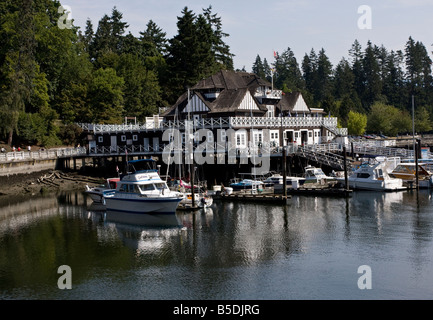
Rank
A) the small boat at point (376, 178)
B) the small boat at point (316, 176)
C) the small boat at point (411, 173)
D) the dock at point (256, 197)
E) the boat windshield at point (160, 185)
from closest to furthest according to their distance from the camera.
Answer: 1. the boat windshield at point (160, 185)
2. the dock at point (256, 197)
3. the small boat at point (376, 178)
4. the small boat at point (411, 173)
5. the small boat at point (316, 176)

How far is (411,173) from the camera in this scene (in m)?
60.6

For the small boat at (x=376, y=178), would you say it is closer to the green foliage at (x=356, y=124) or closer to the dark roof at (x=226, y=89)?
the dark roof at (x=226, y=89)

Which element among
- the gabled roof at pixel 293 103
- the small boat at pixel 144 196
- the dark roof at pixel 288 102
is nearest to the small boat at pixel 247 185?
the small boat at pixel 144 196

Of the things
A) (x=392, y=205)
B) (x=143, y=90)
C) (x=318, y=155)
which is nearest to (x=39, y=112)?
(x=143, y=90)

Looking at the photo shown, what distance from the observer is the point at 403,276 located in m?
29.2

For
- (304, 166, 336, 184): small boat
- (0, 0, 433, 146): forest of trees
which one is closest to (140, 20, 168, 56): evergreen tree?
(0, 0, 433, 146): forest of trees

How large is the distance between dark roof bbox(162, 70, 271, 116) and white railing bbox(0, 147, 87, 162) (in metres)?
14.3

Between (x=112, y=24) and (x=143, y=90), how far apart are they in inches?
1875

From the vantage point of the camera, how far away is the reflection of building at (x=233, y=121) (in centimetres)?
6769

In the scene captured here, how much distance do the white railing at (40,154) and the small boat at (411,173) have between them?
142ft

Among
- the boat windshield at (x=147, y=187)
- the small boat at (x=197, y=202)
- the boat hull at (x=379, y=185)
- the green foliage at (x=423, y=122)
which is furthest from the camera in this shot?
the green foliage at (x=423, y=122)

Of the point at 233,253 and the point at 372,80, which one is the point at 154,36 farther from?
the point at 233,253

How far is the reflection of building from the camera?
67688 mm

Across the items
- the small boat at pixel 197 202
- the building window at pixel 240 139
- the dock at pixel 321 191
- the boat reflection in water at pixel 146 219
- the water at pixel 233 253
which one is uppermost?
the building window at pixel 240 139
